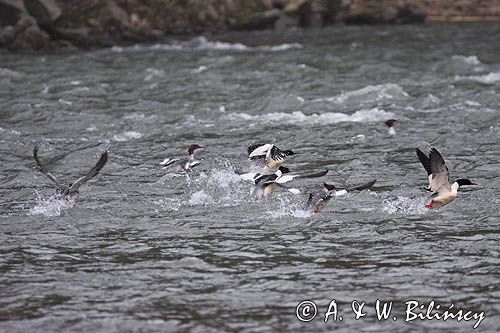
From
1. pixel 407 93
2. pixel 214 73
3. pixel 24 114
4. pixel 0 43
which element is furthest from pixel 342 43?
pixel 24 114

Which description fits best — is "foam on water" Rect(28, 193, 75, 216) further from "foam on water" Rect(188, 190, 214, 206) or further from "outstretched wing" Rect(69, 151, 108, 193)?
"foam on water" Rect(188, 190, 214, 206)

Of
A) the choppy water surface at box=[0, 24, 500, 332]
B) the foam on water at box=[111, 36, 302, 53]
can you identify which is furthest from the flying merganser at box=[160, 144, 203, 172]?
the foam on water at box=[111, 36, 302, 53]

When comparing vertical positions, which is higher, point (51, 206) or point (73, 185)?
point (73, 185)

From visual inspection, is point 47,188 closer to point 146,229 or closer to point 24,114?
point 146,229

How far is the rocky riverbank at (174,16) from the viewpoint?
85.3 feet

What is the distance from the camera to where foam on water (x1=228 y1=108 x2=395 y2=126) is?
16562 millimetres

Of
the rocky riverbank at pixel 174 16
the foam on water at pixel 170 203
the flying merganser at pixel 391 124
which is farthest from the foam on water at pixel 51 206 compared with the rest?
the rocky riverbank at pixel 174 16

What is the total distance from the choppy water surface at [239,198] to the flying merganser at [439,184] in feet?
0.50

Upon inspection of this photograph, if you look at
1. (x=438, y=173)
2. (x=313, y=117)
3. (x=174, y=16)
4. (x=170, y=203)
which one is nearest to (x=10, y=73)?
(x=174, y=16)

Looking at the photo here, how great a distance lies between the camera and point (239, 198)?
12148 mm

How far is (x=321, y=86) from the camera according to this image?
19.7m

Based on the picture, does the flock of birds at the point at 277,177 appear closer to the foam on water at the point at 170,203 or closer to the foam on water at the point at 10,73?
the foam on water at the point at 170,203

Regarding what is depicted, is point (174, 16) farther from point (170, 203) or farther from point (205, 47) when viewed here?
point (170, 203)

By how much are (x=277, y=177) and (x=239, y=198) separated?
558 millimetres
